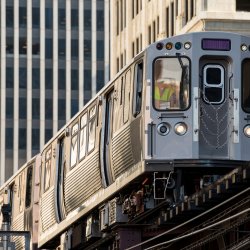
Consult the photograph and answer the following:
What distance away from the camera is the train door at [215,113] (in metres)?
12.8

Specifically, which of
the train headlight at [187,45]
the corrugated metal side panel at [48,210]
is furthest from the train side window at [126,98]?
the corrugated metal side panel at [48,210]

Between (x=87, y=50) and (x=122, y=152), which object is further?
(x=87, y=50)

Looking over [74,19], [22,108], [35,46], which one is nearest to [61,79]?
[35,46]

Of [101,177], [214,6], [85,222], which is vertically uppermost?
[214,6]

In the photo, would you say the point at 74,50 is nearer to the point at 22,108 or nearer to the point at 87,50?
the point at 87,50

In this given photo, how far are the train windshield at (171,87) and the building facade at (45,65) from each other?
6381 centimetres

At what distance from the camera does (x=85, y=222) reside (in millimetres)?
16297

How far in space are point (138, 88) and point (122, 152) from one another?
51.0 inches

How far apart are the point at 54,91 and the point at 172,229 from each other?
221 ft

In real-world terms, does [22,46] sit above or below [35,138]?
above

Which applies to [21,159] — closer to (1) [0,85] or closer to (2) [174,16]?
(1) [0,85]

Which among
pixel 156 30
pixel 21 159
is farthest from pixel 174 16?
pixel 21 159

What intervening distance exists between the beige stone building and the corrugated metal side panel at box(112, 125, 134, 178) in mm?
21953

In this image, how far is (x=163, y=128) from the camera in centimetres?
1273
